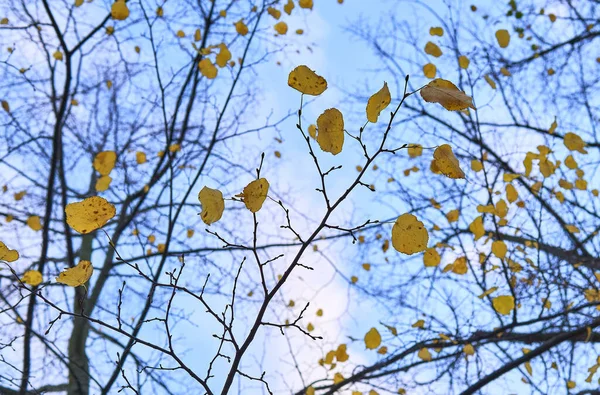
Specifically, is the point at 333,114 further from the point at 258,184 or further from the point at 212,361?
the point at 212,361

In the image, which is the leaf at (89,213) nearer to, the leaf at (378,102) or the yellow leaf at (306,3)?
the leaf at (378,102)

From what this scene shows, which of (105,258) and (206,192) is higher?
(105,258)

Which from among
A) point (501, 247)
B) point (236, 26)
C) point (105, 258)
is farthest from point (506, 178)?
point (105, 258)

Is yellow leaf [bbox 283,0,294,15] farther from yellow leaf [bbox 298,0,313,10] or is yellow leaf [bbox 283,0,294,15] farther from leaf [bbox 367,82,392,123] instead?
leaf [bbox 367,82,392,123]

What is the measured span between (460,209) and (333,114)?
293 centimetres

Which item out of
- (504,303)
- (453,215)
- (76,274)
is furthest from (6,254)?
(453,215)

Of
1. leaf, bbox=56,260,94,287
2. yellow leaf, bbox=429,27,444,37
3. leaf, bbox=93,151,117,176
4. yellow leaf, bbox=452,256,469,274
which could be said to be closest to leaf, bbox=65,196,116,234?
leaf, bbox=56,260,94,287

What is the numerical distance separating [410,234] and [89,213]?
714 mm

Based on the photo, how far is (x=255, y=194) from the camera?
3.41 ft

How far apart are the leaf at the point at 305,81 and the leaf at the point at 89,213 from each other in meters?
0.49

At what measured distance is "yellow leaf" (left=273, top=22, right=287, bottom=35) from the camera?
3.42 m

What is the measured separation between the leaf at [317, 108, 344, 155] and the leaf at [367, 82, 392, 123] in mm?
64

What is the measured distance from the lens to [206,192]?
3.51 ft

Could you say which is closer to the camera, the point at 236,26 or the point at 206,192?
the point at 206,192
